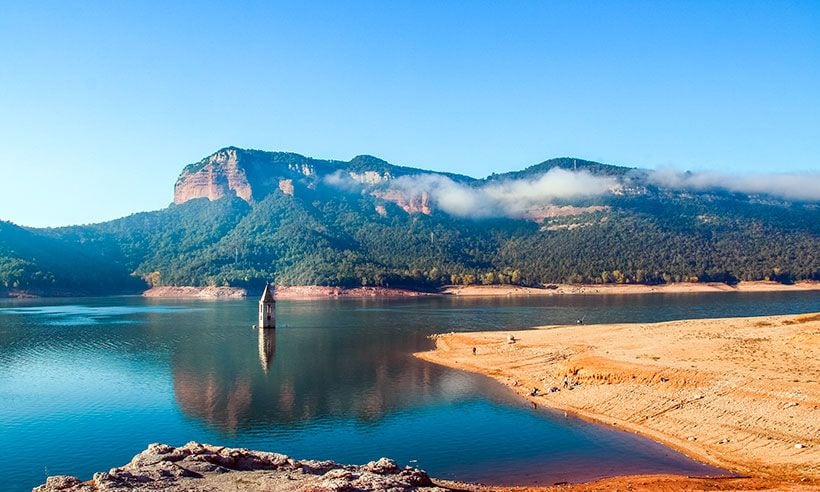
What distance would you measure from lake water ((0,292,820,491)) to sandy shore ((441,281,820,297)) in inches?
4184

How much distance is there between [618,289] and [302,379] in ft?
470

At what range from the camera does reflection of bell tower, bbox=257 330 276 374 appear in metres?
53.2

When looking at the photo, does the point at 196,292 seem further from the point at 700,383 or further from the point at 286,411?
the point at 700,383

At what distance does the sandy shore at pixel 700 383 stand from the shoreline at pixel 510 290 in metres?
115

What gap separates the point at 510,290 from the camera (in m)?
174

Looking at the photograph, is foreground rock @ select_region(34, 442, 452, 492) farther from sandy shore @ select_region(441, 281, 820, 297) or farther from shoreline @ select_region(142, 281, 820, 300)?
sandy shore @ select_region(441, 281, 820, 297)

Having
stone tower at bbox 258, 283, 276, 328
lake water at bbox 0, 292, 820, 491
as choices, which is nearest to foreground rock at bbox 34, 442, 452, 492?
lake water at bbox 0, 292, 820, 491

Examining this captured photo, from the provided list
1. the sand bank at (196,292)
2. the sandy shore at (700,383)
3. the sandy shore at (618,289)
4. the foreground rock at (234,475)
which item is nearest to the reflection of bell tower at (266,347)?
the sandy shore at (700,383)

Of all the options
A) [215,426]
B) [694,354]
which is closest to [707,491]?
[694,354]

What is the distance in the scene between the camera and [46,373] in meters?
48.0

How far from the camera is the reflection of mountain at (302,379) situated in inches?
1404

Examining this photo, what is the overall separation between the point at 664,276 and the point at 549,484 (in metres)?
170

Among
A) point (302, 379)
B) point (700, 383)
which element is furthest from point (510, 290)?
point (700, 383)

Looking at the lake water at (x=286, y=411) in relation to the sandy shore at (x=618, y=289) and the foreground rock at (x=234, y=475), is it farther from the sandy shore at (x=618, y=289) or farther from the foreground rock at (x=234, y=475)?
the sandy shore at (x=618, y=289)
